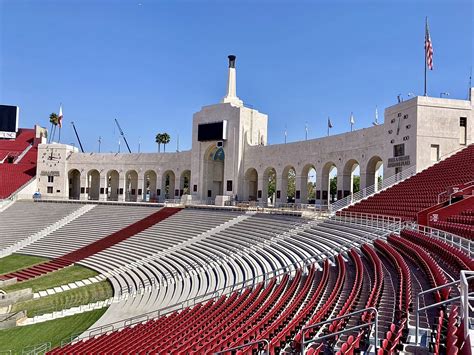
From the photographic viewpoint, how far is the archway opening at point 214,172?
48.8m

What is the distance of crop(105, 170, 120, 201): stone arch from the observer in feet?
200

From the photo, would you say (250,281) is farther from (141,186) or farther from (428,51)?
(141,186)

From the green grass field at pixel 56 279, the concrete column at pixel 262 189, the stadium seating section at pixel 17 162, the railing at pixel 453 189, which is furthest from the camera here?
the stadium seating section at pixel 17 162

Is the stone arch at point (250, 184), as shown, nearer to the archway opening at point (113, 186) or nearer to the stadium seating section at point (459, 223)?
the archway opening at point (113, 186)

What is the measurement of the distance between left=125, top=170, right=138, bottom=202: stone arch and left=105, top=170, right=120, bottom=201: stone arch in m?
1.60

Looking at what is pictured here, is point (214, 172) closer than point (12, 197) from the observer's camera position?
Yes

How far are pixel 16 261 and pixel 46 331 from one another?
52.1ft

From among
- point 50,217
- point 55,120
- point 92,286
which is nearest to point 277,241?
point 92,286

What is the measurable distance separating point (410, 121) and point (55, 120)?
5910 centimetres

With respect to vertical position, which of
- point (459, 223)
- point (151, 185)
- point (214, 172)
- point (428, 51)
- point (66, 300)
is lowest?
point (66, 300)

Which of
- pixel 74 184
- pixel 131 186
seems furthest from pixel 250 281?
pixel 74 184

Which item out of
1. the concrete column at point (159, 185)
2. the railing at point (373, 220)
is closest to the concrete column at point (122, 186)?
the concrete column at point (159, 185)

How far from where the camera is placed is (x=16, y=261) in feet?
104

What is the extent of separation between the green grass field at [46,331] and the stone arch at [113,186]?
4246 centimetres
